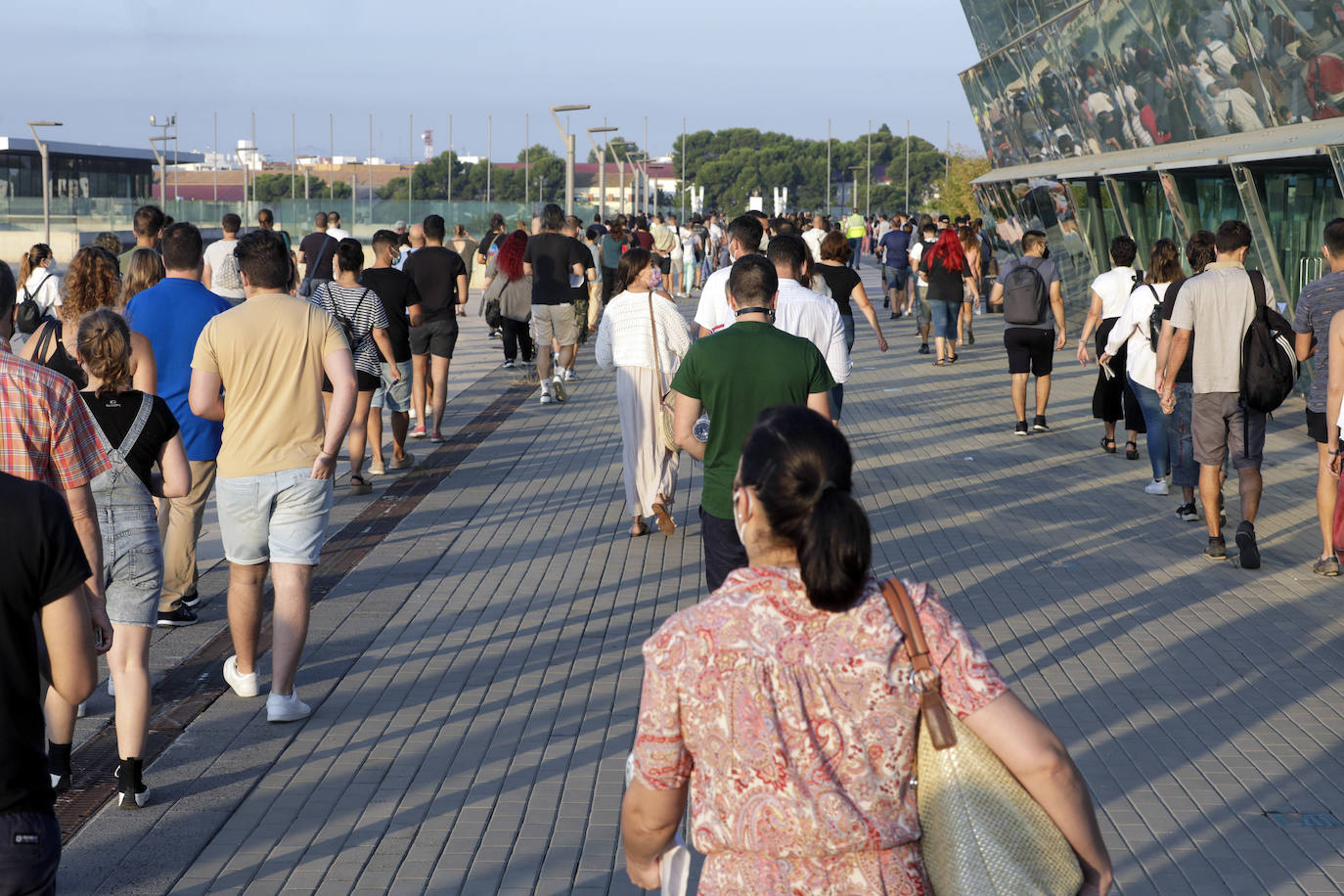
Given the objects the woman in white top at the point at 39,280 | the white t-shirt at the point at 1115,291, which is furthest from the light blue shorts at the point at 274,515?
the white t-shirt at the point at 1115,291

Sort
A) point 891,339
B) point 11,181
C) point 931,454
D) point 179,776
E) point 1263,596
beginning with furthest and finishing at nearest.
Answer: point 11,181
point 891,339
point 931,454
point 1263,596
point 179,776

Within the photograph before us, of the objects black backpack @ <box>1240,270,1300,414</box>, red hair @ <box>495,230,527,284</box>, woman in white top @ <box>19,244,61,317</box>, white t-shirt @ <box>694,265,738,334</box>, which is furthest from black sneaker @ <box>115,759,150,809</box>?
red hair @ <box>495,230,527,284</box>

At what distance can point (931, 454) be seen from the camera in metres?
12.7

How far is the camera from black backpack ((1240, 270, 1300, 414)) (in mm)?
8117

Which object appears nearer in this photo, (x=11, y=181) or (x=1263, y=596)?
(x=1263, y=596)

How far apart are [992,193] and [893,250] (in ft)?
23.0

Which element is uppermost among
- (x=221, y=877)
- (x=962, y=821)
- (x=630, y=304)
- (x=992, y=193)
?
(x=992, y=193)

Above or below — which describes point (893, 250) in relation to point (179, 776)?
above

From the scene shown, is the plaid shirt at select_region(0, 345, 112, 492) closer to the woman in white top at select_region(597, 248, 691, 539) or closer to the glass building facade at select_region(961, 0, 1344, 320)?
the woman in white top at select_region(597, 248, 691, 539)

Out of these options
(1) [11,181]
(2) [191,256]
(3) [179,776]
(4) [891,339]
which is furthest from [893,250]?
(1) [11,181]

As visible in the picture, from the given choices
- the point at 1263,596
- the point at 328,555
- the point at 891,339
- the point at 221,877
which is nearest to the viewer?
the point at 221,877

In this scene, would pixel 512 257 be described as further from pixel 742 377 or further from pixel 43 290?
pixel 742 377

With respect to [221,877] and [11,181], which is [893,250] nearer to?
[221,877]

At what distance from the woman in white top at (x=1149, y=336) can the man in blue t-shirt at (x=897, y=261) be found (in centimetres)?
1490
